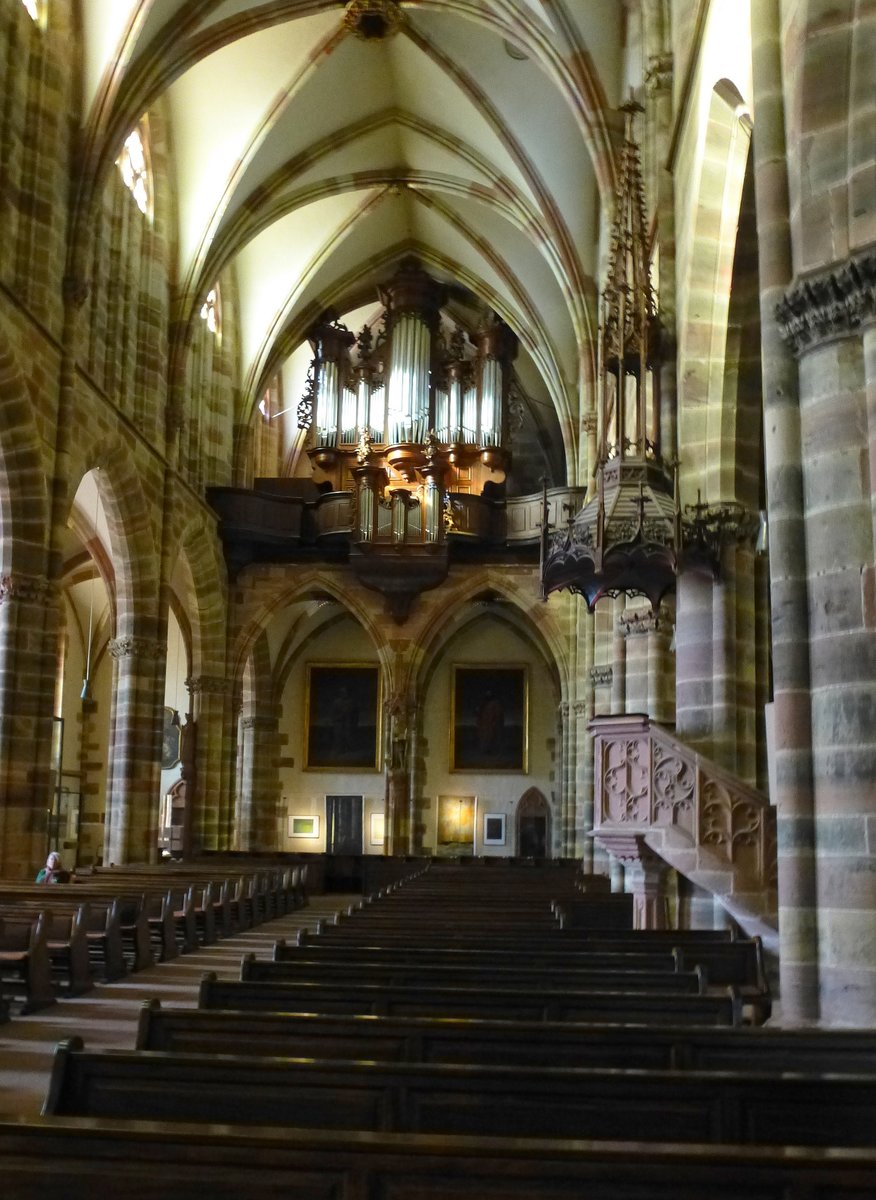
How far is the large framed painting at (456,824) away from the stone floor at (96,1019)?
60.3 feet

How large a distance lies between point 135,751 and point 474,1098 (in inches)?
745

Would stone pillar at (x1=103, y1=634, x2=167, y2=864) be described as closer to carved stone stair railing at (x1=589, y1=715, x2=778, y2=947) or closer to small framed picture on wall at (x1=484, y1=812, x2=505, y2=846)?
carved stone stair railing at (x1=589, y1=715, x2=778, y2=947)

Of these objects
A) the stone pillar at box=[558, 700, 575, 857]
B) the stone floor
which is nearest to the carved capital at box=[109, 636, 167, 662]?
the stone floor

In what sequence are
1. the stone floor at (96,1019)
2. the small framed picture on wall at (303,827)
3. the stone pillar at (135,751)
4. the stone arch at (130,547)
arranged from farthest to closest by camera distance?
the small framed picture on wall at (303,827) → the stone pillar at (135,751) → the stone arch at (130,547) → the stone floor at (96,1019)

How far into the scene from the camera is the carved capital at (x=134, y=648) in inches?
882

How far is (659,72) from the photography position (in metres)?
15.9

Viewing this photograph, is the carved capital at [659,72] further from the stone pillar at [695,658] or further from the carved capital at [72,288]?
the carved capital at [72,288]

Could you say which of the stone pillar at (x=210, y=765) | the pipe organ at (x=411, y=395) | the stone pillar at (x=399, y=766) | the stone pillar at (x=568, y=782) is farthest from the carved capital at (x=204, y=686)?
the stone pillar at (x=568, y=782)

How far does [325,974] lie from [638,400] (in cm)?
869

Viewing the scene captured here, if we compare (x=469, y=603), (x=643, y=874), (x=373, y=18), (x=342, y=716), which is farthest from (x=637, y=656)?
(x=342, y=716)

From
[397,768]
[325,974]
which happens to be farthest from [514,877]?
[325,974]

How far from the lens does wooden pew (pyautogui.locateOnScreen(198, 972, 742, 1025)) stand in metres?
5.66

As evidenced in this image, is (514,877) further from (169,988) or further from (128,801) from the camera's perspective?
(169,988)

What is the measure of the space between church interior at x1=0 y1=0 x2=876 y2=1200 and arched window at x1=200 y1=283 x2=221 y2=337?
15 cm
